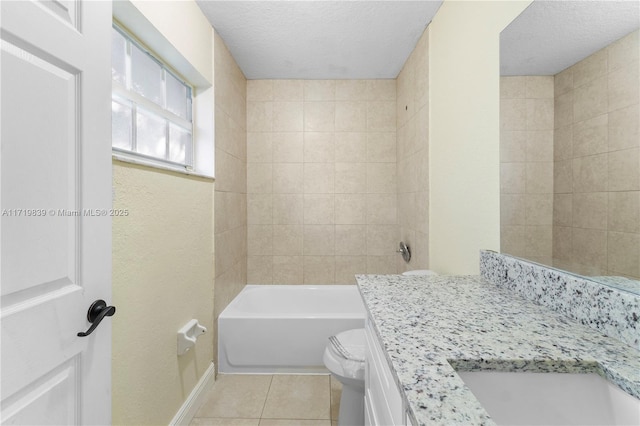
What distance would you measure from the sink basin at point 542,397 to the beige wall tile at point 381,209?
7.54 feet

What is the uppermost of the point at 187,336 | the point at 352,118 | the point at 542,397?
the point at 352,118

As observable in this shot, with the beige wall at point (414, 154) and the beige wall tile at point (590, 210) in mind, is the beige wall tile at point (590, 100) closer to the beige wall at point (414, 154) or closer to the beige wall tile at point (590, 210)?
the beige wall tile at point (590, 210)

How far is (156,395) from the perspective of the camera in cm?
137

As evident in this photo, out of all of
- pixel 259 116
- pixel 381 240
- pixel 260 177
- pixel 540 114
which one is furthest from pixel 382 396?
pixel 259 116

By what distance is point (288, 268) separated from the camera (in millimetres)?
2902

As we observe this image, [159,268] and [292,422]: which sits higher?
[159,268]

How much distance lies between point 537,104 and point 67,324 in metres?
1.54

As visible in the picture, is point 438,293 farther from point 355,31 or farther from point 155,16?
point 355,31

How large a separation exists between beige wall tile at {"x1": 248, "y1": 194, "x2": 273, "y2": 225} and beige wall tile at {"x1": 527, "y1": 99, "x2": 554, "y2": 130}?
88.2 inches

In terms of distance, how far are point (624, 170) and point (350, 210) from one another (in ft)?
7.28

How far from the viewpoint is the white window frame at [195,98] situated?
1.42 meters

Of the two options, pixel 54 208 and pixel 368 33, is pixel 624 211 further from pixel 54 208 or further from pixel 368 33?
pixel 368 33

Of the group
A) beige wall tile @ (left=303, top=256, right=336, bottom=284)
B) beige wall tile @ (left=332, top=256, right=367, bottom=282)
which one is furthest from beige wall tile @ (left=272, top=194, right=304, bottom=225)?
beige wall tile @ (left=332, top=256, right=367, bottom=282)

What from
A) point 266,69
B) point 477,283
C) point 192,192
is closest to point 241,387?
point 192,192
